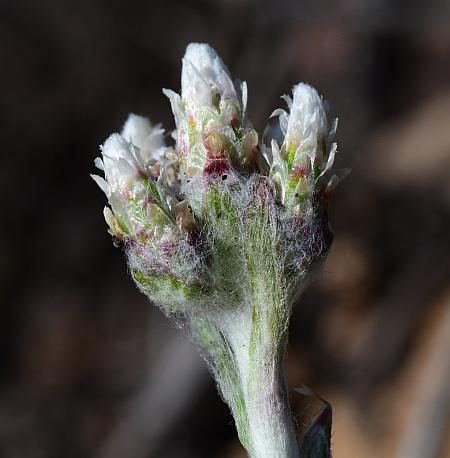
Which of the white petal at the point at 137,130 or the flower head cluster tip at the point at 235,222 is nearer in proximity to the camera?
the flower head cluster tip at the point at 235,222

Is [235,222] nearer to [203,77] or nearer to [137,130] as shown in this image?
[203,77]

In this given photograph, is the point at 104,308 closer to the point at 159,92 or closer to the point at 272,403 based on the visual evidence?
the point at 159,92

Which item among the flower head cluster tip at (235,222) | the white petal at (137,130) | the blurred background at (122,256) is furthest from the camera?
the blurred background at (122,256)

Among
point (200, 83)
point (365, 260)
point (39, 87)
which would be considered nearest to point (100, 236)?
point (39, 87)

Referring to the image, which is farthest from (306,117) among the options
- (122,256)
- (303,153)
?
(122,256)

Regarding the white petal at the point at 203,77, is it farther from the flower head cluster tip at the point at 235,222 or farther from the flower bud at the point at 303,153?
the flower bud at the point at 303,153

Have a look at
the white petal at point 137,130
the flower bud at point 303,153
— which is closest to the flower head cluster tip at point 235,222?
the flower bud at point 303,153
